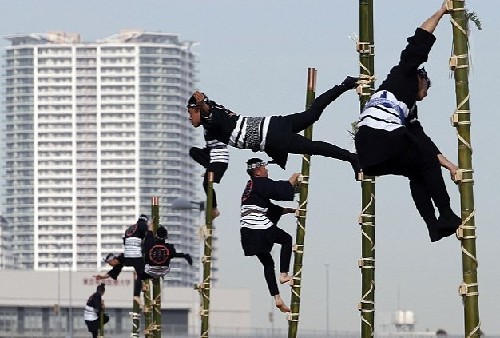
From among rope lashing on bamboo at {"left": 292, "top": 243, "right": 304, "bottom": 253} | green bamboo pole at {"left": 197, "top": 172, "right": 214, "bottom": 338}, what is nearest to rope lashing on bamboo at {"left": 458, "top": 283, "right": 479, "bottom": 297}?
rope lashing on bamboo at {"left": 292, "top": 243, "right": 304, "bottom": 253}

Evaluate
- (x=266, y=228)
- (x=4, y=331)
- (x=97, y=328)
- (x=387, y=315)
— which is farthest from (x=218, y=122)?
(x=4, y=331)

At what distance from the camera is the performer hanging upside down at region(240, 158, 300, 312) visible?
23.5 m

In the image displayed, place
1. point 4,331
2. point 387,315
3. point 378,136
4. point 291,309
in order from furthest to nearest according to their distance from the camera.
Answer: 1. point 4,331
2. point 387,315
3. point 291,309
4. point 378,136

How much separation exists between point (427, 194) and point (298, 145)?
2.38m

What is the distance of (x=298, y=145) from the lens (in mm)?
16750

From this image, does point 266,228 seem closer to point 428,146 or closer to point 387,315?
point 428,146

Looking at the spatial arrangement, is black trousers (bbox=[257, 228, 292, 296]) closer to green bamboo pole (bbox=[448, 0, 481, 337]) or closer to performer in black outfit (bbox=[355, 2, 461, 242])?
performer in black outfit (bbox=[355, 2, 461, 242])

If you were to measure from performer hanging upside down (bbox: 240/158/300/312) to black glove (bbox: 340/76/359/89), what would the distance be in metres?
5.72

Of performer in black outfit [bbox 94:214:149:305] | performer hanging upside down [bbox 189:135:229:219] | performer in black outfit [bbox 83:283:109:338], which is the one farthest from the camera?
performer in black outfit [bbox 83:283:109:338]

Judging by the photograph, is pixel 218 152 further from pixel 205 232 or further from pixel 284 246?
pixel 205 232

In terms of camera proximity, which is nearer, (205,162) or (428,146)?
(428,146)

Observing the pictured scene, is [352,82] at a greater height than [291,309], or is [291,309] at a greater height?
[352,82]

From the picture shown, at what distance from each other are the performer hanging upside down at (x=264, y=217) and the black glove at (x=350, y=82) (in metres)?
5.72

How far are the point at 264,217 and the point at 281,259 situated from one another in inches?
41.1
